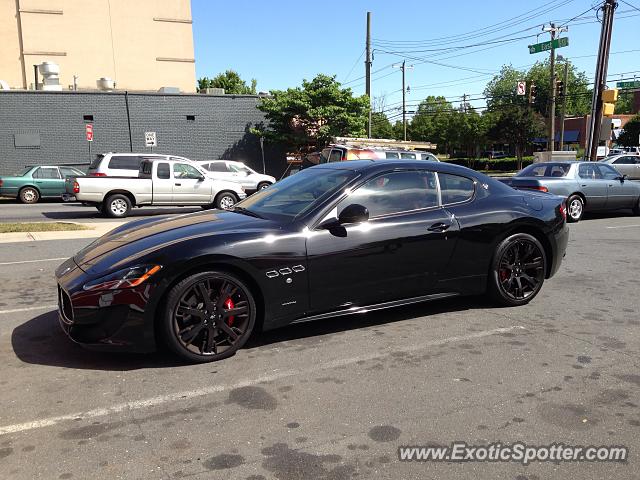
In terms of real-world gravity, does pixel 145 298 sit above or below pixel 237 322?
above

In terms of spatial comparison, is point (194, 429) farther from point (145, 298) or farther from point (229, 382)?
point (145, 298)

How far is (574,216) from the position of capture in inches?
509

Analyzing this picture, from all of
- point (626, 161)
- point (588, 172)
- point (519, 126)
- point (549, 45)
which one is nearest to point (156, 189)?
point (588, 172)

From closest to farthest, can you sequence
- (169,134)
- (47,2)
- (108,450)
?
(108,450) < (169,134) < (47,2)

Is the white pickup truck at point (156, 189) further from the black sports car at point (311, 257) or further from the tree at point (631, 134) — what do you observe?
the tree at point (631, 134)

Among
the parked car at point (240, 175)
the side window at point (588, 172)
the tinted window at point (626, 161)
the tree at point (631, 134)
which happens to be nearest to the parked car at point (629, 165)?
the tinted window at point (626, 161)

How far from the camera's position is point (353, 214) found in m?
4.38

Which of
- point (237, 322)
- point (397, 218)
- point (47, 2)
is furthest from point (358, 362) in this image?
point (47, 2)

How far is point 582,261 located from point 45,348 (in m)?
7.17

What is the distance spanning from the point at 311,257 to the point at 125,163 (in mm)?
12253

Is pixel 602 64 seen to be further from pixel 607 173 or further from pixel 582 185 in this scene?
pixel 582 185

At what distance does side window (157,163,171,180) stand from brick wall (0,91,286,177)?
15.0 m

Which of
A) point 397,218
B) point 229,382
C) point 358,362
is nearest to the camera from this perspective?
point 229,382

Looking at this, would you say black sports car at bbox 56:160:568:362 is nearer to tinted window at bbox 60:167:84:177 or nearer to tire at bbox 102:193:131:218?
tire at bbox 102:193:131:218
